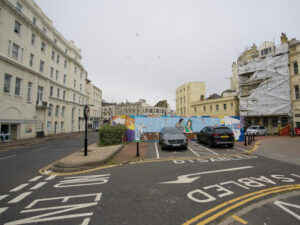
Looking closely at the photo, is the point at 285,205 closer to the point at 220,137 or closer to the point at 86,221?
the point at 86,221

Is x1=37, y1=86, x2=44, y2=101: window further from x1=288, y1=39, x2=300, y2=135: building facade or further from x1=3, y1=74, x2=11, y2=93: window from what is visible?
x1=288, y1=39, x2=300, y2=135: building facade

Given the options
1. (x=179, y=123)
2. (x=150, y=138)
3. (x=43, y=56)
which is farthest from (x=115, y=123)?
(x=43, y=56)

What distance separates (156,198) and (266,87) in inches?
1209

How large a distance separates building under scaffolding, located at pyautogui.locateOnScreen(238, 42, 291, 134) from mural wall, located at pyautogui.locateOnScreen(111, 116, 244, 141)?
15222mm

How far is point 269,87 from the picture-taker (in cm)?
2438

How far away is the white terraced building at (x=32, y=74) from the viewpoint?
53.9ft

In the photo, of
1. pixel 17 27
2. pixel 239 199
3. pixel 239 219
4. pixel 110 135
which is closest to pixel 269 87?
pixel 110 135

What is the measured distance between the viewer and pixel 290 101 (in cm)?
2222

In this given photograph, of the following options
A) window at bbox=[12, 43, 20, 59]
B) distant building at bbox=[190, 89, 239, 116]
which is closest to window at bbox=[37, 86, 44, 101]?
window at bbox=[12, 43, 20, 59]

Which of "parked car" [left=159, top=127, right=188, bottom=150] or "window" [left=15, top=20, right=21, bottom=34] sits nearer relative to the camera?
"parked car" [left=159, top=127, right=188, bottom=150]

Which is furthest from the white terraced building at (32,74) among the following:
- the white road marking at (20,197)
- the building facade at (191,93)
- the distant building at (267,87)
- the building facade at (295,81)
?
the building facade at (295,81)

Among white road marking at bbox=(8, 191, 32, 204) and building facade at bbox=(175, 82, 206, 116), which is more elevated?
building facade at bbox=(175, 82, 206, 116)

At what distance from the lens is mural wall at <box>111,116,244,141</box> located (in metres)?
13.8

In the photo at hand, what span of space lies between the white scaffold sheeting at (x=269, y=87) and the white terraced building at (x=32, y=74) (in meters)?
30.0
